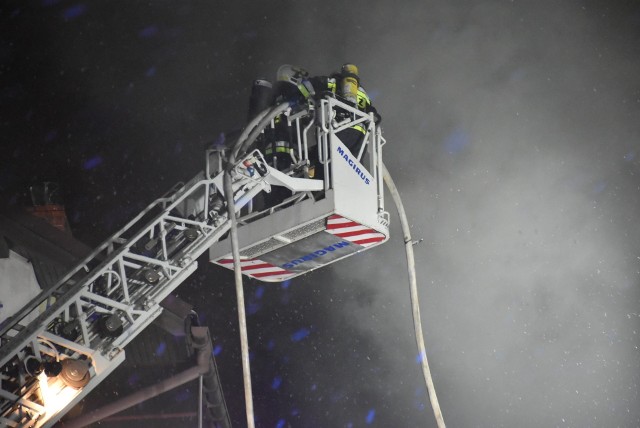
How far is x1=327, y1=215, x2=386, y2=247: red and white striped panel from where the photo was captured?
625cm

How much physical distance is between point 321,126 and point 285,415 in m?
13.2

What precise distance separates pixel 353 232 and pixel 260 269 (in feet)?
4.34

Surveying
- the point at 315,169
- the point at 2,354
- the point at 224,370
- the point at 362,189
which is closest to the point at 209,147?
the point at 315,169

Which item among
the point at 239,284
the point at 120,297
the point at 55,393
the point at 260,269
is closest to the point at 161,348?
the point at 260,269

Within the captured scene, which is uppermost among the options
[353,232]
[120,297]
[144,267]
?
[353,232]

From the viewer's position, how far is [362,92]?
23.8 feet

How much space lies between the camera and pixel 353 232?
644 cm

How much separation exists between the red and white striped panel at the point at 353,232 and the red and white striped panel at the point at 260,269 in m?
1.04

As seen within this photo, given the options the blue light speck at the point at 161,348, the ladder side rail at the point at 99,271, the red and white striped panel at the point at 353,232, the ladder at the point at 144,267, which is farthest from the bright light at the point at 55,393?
the blue light speck at the point at 161,348

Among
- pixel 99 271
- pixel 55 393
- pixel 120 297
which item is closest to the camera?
pixel 55 393

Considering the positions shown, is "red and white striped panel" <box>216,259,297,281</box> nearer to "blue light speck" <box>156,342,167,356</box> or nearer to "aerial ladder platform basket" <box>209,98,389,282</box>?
"aerial ladder platform basket" <box>209,98,389,282</box>

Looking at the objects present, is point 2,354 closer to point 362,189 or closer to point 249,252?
point 249,252

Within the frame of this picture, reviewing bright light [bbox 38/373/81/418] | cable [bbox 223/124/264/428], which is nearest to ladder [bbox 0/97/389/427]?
bright light [bbox 38/373/81/418]

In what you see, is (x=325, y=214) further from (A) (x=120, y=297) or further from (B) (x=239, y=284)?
(A) (x=120, y=297)
